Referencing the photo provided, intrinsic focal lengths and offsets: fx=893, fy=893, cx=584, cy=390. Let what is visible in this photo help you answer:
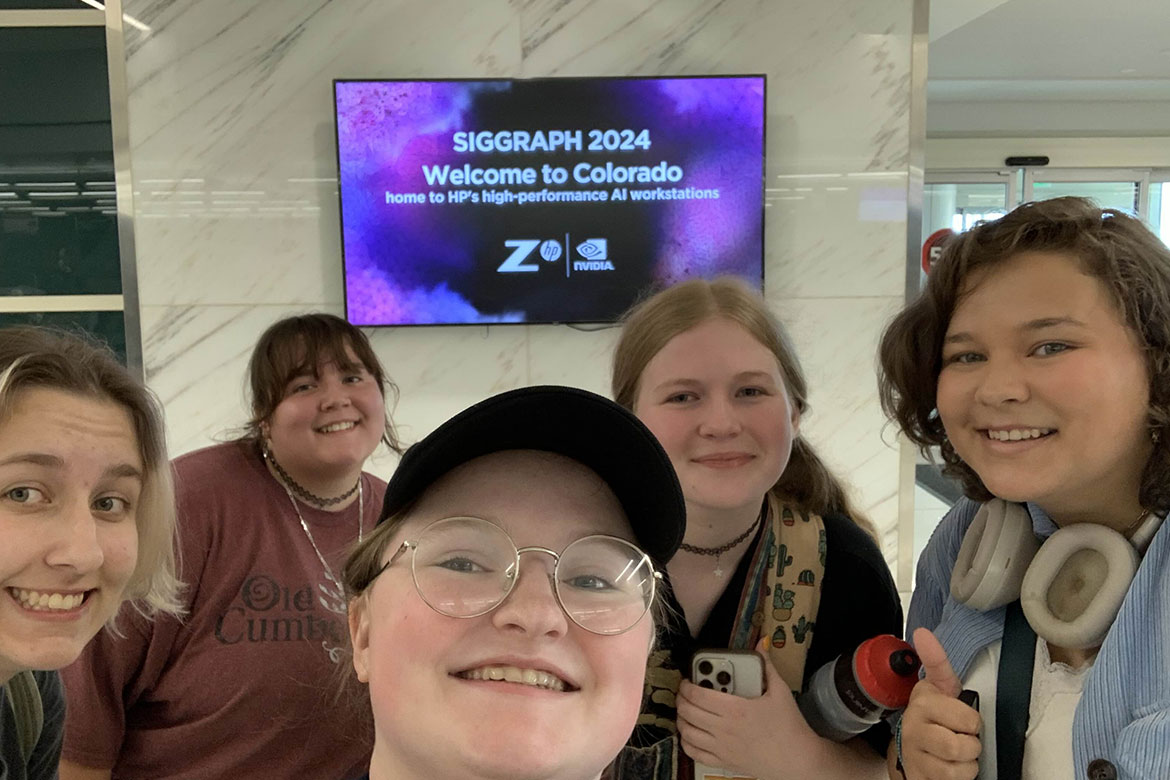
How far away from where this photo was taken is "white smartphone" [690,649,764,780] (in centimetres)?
143

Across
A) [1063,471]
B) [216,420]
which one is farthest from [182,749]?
[216,420]

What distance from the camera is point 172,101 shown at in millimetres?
4137

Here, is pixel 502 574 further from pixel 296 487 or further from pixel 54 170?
pixel 54 170

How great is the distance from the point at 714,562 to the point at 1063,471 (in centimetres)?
61

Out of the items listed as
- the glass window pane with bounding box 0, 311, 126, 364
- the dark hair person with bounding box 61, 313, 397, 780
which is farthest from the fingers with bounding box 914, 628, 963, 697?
the glass window pane with bounding box 0, 311, 126, 364

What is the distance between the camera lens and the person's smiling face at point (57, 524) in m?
1.29

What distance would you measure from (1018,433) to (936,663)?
1.12ft

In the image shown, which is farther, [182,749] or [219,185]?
[219,185]

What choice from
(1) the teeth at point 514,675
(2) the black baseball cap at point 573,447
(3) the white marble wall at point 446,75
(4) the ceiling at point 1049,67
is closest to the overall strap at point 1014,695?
(2) the black baseball cap at point 573,447

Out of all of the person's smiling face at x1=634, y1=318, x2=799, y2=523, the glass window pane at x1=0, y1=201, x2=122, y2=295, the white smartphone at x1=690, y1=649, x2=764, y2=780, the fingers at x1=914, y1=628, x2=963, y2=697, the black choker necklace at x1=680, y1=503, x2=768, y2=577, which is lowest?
the white smartphone at x1=690, y1=649, x2=764, y2=780

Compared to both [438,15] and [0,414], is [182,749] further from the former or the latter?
[438,15]

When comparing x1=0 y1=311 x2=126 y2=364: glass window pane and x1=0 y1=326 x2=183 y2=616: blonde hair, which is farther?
x1=0 y1=311 x2=126 y2=364: glass window pane

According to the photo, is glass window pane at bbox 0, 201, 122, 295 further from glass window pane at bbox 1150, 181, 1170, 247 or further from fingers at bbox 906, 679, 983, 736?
glass window pane at bbox 1150, 181, 1170, 247

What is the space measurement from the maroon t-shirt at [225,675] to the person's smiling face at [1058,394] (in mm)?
1349
